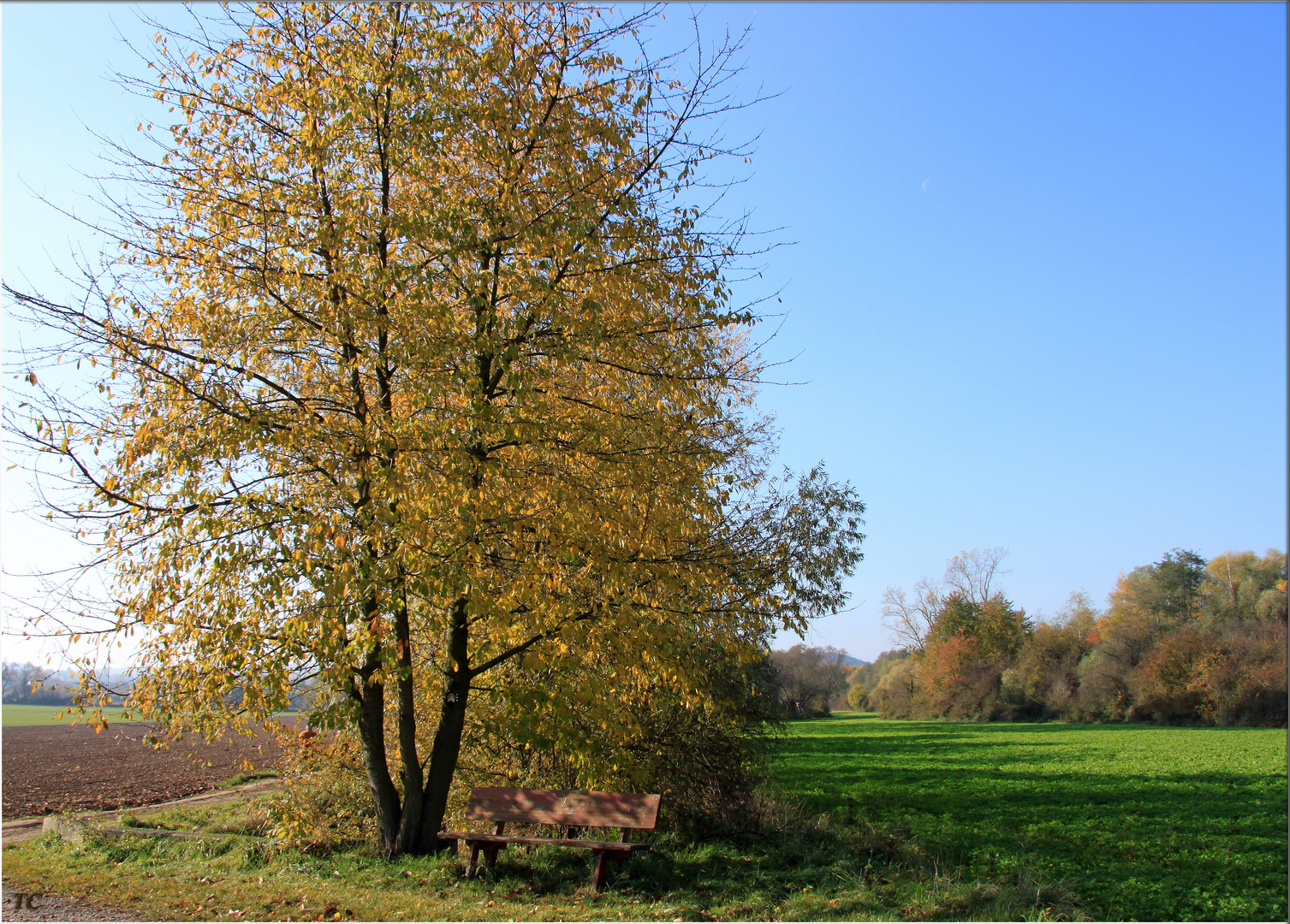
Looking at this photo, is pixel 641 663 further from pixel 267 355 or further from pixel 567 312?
pixel 267 355

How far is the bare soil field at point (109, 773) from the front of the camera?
15.3 m

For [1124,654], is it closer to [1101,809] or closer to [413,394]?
[1101,809]

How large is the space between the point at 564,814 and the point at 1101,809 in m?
12.0

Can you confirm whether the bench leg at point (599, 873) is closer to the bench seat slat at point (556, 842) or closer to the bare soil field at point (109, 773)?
the bench seat slat at point (556, 842)

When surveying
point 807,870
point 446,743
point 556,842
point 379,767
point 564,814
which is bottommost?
point 807,870

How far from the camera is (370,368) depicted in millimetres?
7496

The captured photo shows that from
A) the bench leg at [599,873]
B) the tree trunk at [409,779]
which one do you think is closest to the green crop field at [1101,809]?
the bench leg at [599,873]

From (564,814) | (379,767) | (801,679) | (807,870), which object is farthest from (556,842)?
(801,679)

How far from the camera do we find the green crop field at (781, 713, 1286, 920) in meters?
8.27

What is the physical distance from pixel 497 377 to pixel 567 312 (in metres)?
1.03

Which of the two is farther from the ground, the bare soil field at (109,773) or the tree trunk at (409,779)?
the tree trunk at (409,779)

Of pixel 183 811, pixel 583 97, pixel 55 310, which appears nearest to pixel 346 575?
pixel 55 310

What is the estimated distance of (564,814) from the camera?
766 cm

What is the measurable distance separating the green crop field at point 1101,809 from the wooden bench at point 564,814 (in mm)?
3524
